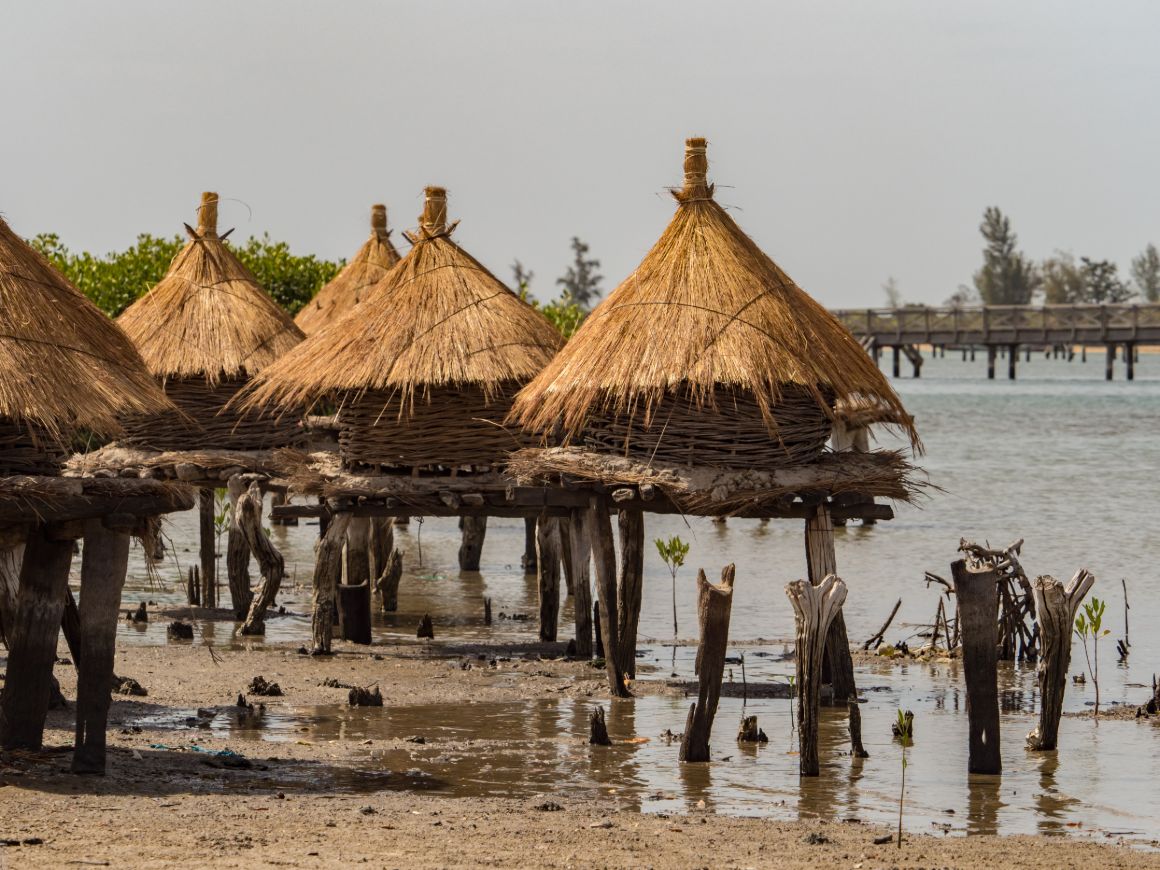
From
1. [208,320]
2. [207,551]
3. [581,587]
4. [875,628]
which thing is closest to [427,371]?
[581,587]

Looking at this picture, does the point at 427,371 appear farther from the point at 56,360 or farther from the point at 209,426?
the point at 56,360

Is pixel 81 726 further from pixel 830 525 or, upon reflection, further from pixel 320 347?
pixel 320 347

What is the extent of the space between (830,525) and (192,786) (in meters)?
5.27

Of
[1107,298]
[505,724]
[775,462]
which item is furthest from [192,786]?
[1107,298]

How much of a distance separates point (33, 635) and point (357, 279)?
14.4m

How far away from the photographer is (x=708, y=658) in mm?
10547

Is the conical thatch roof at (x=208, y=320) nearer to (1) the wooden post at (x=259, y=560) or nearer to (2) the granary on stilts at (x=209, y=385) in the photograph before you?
(2) the granary on stilts at (x=209, y=385)

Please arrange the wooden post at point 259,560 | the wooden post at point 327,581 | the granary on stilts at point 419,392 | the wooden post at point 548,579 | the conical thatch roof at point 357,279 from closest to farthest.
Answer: the granary on stilts at point 419,392 → the wooden post at point 327,581 → the wooden post at point 259,560 → the wooden post at point 548,579 → the conical thatch roof at point 357,279

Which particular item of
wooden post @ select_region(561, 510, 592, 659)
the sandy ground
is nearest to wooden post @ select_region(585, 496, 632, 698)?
wooden post @ select_region(561, 510, 592, 659)

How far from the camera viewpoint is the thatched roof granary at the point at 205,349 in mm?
18562

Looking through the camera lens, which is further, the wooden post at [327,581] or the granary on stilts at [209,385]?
the granary on stilts at [209,385]

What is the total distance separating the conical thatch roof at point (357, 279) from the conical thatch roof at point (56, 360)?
1229 cm

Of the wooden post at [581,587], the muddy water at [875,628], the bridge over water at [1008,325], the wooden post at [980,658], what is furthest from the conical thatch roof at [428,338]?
the bridge over water at [1008,325]

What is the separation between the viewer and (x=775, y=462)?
13.0m
